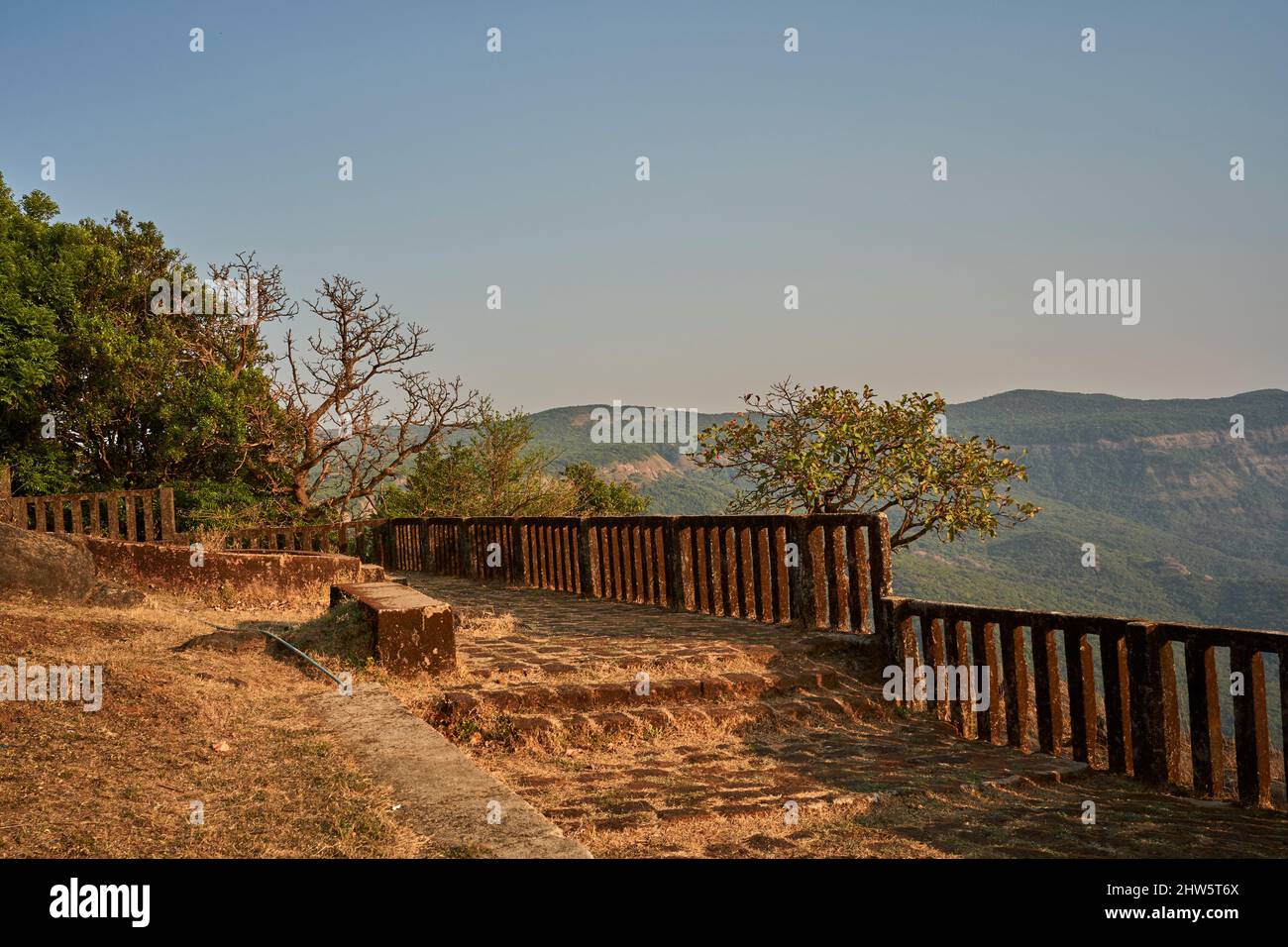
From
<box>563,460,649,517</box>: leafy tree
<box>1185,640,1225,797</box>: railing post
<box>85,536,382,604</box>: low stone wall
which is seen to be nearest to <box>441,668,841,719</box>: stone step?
<box>1185,640,1225,797</box>: railing post

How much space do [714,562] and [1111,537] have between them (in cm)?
17232

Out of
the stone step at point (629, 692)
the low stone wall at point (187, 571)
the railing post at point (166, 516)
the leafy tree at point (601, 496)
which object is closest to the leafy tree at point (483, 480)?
the leafy tree at point (601, 496)

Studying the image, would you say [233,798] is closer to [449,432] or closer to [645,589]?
[645,589]

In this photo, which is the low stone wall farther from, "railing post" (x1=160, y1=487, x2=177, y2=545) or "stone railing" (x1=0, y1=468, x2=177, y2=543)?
"railing post" (x1=160, y1=487, x2=177, y2=545)

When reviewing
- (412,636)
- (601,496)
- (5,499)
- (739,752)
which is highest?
(5,499)

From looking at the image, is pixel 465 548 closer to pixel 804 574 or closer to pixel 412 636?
pixel 804 574

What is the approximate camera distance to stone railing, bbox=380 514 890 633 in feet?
26.3

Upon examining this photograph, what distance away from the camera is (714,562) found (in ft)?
31.6

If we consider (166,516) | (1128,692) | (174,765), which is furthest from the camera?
(166,516)

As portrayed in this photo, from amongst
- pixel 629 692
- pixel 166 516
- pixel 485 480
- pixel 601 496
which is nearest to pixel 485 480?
pixel 485 480

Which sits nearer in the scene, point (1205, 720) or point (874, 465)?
point (1205, 720)

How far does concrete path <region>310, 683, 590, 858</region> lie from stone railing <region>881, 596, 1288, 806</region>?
3.26m
